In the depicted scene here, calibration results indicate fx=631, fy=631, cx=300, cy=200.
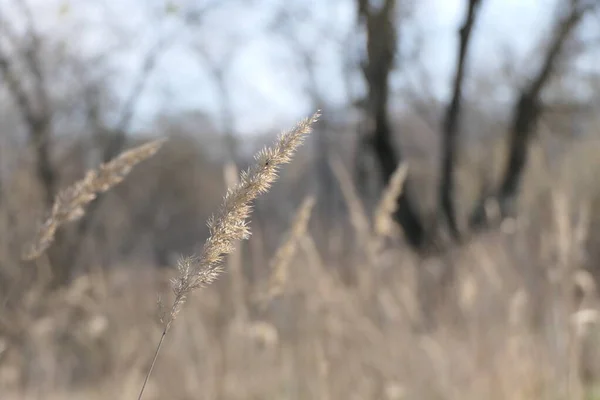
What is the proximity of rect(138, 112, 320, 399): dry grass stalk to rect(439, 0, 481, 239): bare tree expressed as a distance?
4194 mm

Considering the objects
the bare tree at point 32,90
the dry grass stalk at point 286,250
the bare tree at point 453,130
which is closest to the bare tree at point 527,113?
the bare tree at point 453,130

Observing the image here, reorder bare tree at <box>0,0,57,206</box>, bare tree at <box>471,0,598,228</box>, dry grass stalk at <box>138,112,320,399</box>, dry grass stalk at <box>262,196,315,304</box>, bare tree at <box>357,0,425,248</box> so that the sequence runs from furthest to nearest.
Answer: bare tree at <box>471,0,598,228</box> < bare tree at <box>357,0,425,248</box> < bare tree at <box>0,0,57,206</box> < dry grass stalk at <box>262,196,315,304</box> < dry grass stalk at <box>138,112,320,399</box>

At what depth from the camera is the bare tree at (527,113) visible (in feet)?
17.1

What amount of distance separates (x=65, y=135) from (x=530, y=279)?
12.4 feet

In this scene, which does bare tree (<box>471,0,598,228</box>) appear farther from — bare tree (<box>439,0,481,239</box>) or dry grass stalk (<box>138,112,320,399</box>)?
dry grass stalk (<box>138,112,320,399</box>)

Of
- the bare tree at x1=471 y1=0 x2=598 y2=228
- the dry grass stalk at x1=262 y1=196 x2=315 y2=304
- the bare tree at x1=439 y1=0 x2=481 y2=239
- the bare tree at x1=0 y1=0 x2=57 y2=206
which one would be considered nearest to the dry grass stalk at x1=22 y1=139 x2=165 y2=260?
the dry grass stalk at x1=262 y1=196 x2=315 y2=304

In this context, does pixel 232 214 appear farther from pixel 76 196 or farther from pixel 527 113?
pixel 527 113

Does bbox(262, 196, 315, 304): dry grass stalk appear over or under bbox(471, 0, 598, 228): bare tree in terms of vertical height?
over

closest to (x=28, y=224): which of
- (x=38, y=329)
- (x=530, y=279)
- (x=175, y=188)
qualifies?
(x=38, y=329)

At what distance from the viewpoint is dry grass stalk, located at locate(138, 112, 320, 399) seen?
68 centimetres

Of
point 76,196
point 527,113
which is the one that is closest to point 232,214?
point 76,196

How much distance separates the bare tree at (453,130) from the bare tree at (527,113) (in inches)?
9.3

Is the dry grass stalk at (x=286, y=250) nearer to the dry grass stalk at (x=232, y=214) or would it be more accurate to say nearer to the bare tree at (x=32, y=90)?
the dry grass stalk at (x=232, y=214)

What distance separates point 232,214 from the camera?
0.68m
